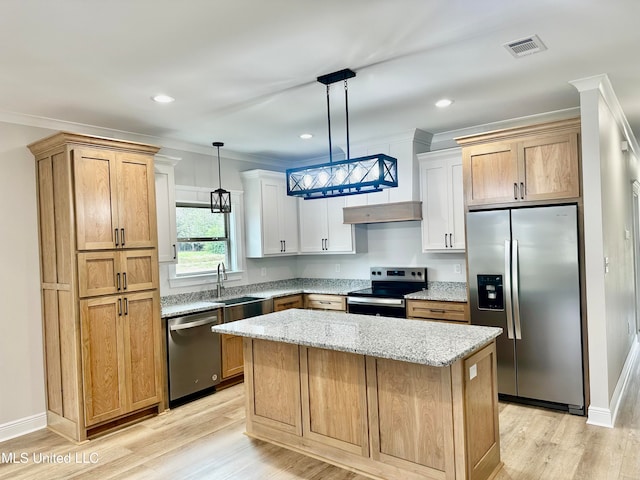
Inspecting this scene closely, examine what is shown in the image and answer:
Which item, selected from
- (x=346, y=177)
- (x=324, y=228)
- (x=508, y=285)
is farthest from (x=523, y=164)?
(x=324, y=228)

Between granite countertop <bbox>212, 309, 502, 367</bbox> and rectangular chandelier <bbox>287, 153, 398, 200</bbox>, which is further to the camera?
rectangular chandelier <bbox>287, 153, 398, 200</bbox>

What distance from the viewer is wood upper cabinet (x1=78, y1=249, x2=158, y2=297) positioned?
3.48 meters

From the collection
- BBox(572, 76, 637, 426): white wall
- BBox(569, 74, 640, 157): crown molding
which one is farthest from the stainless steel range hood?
BBox(569, 74, 640, 157): crown molding

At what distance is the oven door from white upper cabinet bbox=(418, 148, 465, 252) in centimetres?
72

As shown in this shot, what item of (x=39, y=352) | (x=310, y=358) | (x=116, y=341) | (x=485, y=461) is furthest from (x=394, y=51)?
(x=39, y=352)

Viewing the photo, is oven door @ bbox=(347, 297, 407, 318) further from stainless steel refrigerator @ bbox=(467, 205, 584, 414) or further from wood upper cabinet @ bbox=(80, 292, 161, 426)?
wood upper cabinet @ bbox=(80, 292, 161, 426)

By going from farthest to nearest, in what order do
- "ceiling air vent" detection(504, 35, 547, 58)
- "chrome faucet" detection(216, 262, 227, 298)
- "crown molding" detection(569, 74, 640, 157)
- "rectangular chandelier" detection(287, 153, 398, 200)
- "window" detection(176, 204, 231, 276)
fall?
1. "chrome faucet" detection(216, 262, 227, 298)
2. "window" detection(176, 204, 231, 276)
3. "crown molding" detection(569, 74, 640, 157)
4. "rectangular chandelier" detection(287, 153, 398, 200)
5. "ceiling air vent" detection(504, 35, 547, 58)

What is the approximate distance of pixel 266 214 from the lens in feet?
18.3

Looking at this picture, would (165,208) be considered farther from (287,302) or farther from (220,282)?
(287,302)

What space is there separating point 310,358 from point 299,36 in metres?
2.00

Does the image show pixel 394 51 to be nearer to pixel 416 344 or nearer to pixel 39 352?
pixel 416 344

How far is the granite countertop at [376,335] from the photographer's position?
233cm

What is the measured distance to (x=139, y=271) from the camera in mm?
3842

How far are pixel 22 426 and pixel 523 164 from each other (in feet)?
15.4
